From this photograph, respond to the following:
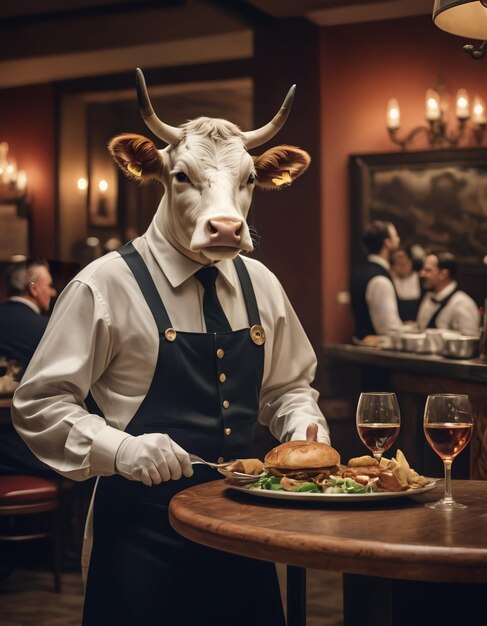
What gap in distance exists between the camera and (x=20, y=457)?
502 cm

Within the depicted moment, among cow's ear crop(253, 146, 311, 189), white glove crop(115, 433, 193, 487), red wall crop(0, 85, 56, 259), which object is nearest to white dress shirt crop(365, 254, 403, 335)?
red wall crop(0, 85, 56, 259)

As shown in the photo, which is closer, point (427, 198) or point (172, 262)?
point (172, 262)

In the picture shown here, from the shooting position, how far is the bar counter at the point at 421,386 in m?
4.21

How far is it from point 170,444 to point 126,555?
1.11 feet

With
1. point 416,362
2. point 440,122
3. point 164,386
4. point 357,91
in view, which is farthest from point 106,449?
point 357,91

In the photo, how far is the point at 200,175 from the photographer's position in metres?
2.38

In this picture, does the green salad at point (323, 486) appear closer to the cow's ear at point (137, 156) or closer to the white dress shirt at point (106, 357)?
the white dress shirt at point (106, 357)

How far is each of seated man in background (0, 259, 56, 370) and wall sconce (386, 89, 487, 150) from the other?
12.6ft

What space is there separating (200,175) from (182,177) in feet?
0.19

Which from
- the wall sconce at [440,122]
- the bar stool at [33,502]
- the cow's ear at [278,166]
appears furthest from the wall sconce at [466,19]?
the wall sconce at [440,122]

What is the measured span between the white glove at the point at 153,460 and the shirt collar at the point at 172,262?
445 mm

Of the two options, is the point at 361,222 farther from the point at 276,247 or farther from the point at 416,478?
the point at 416,478

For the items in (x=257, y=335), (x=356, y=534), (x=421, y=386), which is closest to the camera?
(x=356, y=534)

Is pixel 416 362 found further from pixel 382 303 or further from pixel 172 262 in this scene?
pixel 172 262
